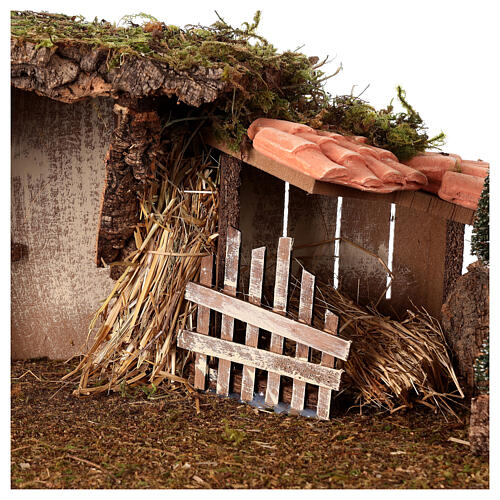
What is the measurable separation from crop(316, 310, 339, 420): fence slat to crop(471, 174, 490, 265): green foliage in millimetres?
1006

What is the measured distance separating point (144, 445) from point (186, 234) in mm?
1668

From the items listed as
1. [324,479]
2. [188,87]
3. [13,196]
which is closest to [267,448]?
[324,479]

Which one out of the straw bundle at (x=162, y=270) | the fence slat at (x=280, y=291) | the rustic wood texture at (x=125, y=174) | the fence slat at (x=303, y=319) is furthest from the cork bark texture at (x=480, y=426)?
the rustic wood texture at (x=125, y=174)

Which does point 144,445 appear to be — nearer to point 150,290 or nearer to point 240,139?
point 150,290

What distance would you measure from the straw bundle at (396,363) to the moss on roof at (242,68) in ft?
4.23

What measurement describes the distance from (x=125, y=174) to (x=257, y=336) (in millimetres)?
1463

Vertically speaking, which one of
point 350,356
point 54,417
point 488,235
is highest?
point 488,235

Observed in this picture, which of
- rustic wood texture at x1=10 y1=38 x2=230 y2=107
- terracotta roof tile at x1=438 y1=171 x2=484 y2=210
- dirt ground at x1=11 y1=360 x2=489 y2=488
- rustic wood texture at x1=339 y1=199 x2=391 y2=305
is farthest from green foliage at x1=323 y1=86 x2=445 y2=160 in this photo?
dirt ground at x1=11 y1=360 x2=489 y2=488

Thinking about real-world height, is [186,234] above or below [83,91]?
below

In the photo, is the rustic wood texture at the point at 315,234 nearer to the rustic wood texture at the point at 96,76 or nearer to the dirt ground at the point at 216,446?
the dirt ground at the point at 216,446

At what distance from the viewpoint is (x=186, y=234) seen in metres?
5.38

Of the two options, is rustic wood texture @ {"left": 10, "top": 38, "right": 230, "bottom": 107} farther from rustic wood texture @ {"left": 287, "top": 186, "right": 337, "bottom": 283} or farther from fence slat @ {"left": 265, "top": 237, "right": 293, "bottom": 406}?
rustic wood texture @ {"left": 287, "top": 186, "right": 337, "bottom": 283}

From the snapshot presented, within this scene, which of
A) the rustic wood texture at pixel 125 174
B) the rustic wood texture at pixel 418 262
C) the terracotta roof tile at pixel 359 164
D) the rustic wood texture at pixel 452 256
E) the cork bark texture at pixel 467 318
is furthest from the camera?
the rustic wood texture at pixel 418 262

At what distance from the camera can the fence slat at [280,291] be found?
4.79 m
